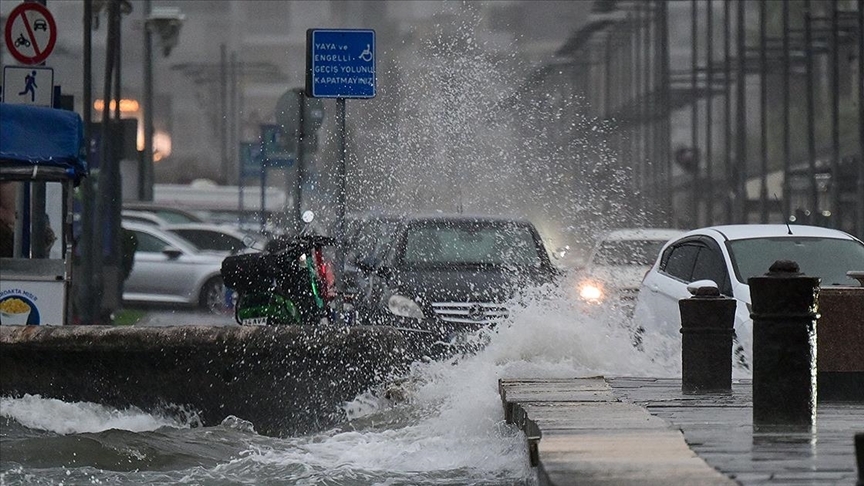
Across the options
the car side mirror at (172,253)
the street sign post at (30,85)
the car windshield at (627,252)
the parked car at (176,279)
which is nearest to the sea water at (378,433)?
the street sign post at (30,85)

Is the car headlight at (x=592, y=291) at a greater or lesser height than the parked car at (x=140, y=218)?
lesser

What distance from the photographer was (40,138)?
590 inches

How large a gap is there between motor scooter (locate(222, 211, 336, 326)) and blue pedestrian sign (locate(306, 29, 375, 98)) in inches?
93.3

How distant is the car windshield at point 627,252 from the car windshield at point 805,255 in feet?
21.5

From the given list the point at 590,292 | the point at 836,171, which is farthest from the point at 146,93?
the point at 590,292

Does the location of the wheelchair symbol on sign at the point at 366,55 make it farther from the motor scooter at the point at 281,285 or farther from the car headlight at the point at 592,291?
the car headlight at the point at 592,291

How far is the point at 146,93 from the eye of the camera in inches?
1689

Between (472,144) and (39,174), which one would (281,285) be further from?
(472,144)

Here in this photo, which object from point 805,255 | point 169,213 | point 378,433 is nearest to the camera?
point 378,433

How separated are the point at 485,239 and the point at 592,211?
27460 mm

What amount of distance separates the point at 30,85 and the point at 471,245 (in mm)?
4362

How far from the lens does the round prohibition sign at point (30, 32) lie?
16.8 m

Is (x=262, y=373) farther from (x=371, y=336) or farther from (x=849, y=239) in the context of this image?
(x=849, y=239)

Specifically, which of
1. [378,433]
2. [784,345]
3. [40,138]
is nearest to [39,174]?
[40,138]
